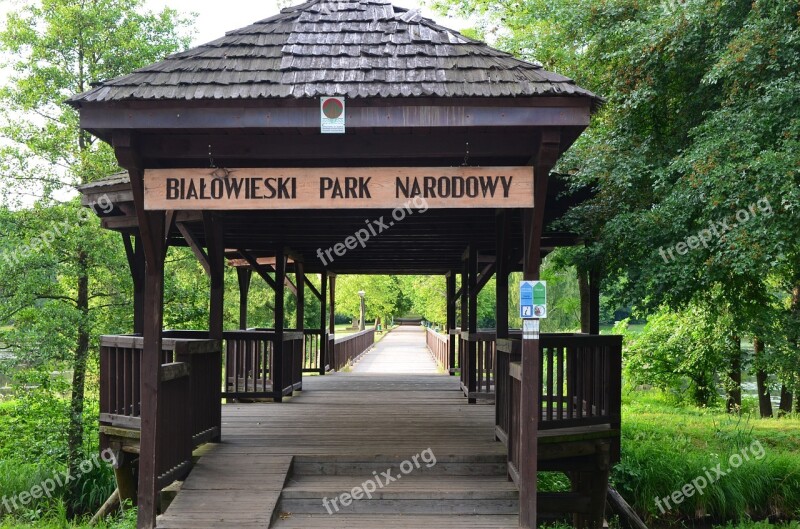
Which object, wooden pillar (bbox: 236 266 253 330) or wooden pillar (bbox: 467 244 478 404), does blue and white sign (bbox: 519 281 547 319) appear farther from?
wooden pillar (bbox: 236 266 253 330)

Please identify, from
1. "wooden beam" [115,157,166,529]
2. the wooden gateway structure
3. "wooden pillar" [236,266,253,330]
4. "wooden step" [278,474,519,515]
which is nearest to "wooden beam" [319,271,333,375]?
"wooden pillar" [236,266,253,330]

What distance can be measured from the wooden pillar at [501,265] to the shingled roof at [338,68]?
6.50 feet

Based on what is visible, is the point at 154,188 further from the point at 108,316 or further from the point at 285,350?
the point at 108,316

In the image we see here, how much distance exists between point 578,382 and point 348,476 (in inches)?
93.8

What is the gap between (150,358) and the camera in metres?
5.32

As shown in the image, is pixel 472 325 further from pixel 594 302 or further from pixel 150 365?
pixel 150 365

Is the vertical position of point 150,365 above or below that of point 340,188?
below

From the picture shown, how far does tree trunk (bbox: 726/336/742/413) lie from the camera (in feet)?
47.8

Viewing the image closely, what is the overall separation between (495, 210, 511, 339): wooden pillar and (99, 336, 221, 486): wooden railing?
2.96 m

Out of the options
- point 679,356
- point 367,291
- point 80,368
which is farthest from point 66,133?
point 367,291

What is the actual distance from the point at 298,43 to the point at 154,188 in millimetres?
1606

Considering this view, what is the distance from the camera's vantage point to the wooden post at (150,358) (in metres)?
5.23

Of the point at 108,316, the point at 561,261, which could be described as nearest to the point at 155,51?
the point at 108,316

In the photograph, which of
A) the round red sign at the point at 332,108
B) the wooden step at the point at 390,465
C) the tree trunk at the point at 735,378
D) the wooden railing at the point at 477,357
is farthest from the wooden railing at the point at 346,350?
the round red sign at the point at 332,108
